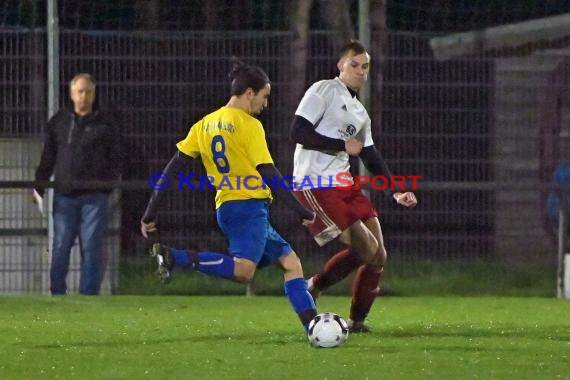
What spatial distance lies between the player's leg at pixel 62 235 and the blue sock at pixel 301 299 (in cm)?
471

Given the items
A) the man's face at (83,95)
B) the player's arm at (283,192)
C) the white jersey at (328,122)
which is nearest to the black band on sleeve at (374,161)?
the white jersey at (328,122)

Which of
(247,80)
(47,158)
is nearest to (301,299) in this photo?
(247,80)

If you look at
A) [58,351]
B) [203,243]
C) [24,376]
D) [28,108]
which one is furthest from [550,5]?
[24,376]

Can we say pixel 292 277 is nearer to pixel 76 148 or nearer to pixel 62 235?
pixel 62 235

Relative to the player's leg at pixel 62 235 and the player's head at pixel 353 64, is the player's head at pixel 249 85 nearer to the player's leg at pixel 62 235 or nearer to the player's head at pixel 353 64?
the player's head at pixel 353 64

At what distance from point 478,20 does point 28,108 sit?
415 centimetres

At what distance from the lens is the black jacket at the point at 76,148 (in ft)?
43.5

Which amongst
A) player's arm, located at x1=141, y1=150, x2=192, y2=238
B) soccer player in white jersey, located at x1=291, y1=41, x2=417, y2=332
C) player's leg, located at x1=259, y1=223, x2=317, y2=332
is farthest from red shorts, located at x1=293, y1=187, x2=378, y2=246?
player's arm, located at x1=141, y1=150, x2=192, y2=238

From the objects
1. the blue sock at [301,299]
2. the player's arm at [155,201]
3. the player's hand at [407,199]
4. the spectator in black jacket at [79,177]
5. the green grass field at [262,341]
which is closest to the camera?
the green grass field at [262,341]

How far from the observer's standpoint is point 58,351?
873cm

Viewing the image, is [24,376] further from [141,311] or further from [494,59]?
[494,59]

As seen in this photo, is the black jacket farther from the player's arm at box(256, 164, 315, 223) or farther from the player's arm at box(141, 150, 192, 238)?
the player's arm at box(256, 164, 315, 223)

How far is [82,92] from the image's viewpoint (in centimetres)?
1307

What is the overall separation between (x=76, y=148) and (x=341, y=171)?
4.18m
